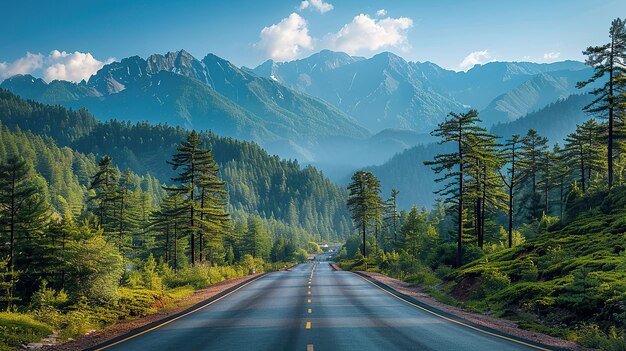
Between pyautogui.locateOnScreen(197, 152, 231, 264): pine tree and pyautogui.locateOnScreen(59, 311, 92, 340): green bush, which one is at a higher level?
pyautogui.locateOnScreen(197, 152, 231, 264): pine tree

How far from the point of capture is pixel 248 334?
53.6 feet

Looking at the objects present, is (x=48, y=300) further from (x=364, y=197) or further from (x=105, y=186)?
(x=364, y=197)

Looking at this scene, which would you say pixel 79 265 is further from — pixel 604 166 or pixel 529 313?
pixel 604 166

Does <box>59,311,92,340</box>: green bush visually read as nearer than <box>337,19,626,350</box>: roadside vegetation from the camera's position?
Yes

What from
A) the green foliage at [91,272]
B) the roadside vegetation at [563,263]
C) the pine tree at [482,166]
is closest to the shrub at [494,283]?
the roadside vegetation at [563,263]

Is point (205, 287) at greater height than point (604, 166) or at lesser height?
lesser

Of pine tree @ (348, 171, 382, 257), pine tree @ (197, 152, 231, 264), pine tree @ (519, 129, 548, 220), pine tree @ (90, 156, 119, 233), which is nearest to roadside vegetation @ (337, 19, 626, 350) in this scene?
pine tree @ (519, 129, 548, 220)

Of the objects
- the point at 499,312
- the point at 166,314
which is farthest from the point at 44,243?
the point at 499,312

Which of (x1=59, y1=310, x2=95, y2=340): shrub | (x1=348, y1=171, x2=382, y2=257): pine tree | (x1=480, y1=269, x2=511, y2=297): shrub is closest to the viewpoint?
(x1=59, y1=310, x2=95, y2=340): shrub

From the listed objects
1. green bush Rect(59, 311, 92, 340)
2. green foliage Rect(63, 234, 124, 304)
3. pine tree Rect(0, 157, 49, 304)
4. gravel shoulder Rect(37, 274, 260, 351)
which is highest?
pine tree Rect(0, 157, 49, 304)

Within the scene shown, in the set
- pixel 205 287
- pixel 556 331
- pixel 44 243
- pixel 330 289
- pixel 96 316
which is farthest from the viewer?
pixel 205 287

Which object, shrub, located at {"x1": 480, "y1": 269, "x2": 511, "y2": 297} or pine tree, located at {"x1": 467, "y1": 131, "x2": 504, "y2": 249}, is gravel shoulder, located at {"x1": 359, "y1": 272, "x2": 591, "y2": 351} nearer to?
shrub, located at {"x1": 480, "y1": 269, "x2": 511, "y2": 297}

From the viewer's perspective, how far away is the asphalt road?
14383 millimetres

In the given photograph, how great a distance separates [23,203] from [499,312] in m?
29.8
